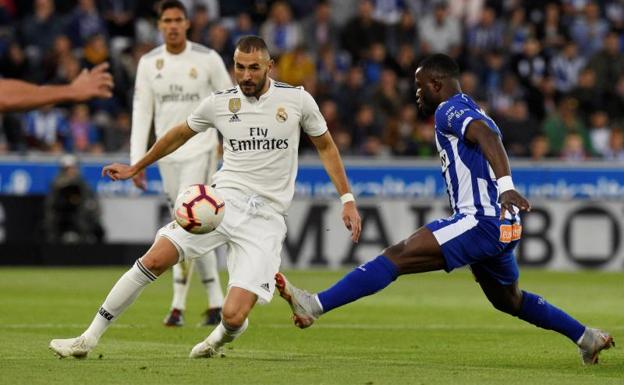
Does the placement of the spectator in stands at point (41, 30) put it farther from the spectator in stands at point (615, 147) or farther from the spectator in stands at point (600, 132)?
the spectator in stands at point (615, 147)

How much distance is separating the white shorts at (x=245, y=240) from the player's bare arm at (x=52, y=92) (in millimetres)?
1476

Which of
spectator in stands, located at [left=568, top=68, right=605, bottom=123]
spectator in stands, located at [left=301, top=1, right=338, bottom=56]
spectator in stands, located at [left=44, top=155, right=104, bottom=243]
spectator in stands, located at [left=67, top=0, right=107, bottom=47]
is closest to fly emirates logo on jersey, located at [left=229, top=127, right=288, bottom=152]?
spectator in stands, located at [left=44, top=155, right=104, bottom=243]

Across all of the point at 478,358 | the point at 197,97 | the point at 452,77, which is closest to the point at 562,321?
the point at 478,358

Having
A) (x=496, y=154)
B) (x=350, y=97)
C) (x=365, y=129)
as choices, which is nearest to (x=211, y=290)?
(x=496, y=154)

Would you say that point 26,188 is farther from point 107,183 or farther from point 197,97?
point 197,97

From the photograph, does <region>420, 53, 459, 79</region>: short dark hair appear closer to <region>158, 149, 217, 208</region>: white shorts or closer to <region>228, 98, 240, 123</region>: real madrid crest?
<region>228, 98, 240, 123</region>: real madrid crest

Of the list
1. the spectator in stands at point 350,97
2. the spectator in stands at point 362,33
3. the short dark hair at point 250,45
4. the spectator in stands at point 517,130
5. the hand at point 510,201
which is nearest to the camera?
the hand at point 510,201

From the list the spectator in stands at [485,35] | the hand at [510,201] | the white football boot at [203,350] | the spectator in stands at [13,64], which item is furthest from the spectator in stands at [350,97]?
the hand at [510,201]

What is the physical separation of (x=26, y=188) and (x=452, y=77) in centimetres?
1245

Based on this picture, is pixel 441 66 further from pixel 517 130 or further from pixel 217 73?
pixel 517 130

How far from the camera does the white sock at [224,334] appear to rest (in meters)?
8.90

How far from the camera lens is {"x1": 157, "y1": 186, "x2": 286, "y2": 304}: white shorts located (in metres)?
8.94

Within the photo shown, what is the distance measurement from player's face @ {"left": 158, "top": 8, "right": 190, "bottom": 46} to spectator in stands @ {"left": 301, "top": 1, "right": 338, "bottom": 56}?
11.9m

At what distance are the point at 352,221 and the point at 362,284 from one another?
0.42 meters
